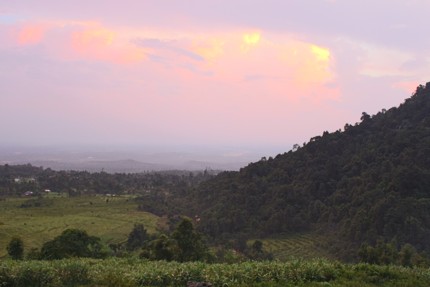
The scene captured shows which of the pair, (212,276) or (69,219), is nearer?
(212,276)

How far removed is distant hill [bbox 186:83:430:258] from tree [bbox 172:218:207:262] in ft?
48.3

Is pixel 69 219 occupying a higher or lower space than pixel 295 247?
higher

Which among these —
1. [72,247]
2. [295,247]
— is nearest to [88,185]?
[295,247]

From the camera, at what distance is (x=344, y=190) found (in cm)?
3806

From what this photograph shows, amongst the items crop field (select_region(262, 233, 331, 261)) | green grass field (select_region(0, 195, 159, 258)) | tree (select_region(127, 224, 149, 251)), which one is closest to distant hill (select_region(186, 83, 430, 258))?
crop field (select_region(262, 233, 331, 261))

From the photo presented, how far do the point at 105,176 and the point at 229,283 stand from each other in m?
77.5

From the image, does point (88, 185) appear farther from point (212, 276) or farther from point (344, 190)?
point (212, 276)

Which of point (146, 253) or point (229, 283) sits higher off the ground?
point (229, 283)

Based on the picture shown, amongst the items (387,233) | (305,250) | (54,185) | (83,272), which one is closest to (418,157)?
(387,233)

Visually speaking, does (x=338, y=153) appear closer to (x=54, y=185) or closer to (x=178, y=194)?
(x=178, y=194)

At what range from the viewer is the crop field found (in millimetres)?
30906

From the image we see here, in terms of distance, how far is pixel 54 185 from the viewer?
71438mm

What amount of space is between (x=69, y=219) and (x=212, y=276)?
38.4 m

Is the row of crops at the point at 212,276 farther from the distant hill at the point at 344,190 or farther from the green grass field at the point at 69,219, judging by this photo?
the green grass field at the point at 69,219
